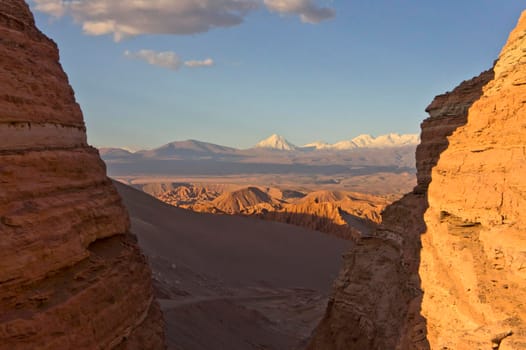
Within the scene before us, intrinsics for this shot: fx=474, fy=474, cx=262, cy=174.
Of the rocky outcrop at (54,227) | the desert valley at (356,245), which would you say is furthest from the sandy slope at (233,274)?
the rocky outcrop at (54,227)

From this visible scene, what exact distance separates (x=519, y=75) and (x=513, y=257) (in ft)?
7.69

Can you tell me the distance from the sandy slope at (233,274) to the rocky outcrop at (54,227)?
6412mm

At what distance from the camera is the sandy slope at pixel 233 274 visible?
20.1 meters

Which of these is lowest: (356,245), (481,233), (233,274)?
(233,274)

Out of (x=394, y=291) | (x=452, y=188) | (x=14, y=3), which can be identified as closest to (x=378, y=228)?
(x=394, y=291)

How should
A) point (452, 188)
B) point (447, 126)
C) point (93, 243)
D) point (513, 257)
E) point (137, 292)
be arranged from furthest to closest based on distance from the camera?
1. point (447, 126)
2. point (137, 292)
3. point (93, 243)
4. point (452, 188)
5. point (513, 257)

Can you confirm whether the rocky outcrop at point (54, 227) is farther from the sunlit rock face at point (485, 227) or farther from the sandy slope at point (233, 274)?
the sandy slope at point (233, 274)

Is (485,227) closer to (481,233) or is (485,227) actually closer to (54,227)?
(481,233)

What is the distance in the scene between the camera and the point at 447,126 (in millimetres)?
11062

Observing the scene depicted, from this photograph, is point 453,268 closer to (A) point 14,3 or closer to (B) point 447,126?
(B) point 447,126

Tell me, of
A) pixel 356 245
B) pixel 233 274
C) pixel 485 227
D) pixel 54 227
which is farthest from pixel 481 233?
pixel 233 274

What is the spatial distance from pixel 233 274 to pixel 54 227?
1132 inches

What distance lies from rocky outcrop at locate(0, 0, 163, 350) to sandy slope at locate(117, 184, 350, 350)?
21.0 feet

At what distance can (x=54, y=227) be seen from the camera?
740 cm
